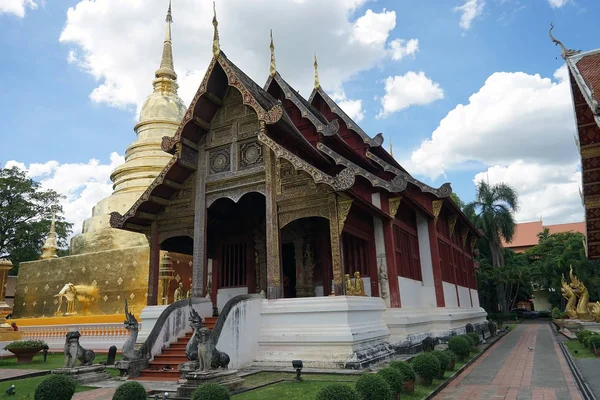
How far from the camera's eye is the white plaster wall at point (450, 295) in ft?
48.1

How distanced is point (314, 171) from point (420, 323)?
5360 millimetres

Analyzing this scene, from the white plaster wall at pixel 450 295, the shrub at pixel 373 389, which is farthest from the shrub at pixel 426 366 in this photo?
the white plaster wall at pixel 450 295

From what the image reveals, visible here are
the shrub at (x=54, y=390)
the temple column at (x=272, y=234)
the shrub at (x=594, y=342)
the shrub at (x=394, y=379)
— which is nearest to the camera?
the shrub at (x=54, y=390)

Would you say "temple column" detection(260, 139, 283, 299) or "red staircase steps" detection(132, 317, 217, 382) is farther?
"temple column" detection(260, 139, 283, 299)

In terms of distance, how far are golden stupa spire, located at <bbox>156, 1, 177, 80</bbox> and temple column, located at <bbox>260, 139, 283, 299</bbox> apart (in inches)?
579

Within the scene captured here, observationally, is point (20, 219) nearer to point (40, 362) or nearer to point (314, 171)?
point (40, 362)

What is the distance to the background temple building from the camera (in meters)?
8.87

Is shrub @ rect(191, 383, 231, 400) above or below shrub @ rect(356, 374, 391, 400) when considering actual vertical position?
above

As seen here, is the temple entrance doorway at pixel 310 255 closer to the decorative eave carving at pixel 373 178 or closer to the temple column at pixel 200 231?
the decorative eave carving at pixel 373 178

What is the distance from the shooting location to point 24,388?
7457 mm

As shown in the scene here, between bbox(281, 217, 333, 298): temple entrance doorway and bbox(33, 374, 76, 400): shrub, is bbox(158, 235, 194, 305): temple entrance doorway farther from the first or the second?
bbox(33, 374, 76, 400): shrub

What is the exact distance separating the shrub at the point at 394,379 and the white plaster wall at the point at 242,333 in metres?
3.39

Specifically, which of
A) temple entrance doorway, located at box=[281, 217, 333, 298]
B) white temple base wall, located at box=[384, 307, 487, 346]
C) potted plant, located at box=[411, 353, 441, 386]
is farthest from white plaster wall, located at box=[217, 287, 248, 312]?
Answer: potted plant, located at box=[411, 353, 441, 386]

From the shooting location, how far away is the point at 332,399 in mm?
4527
